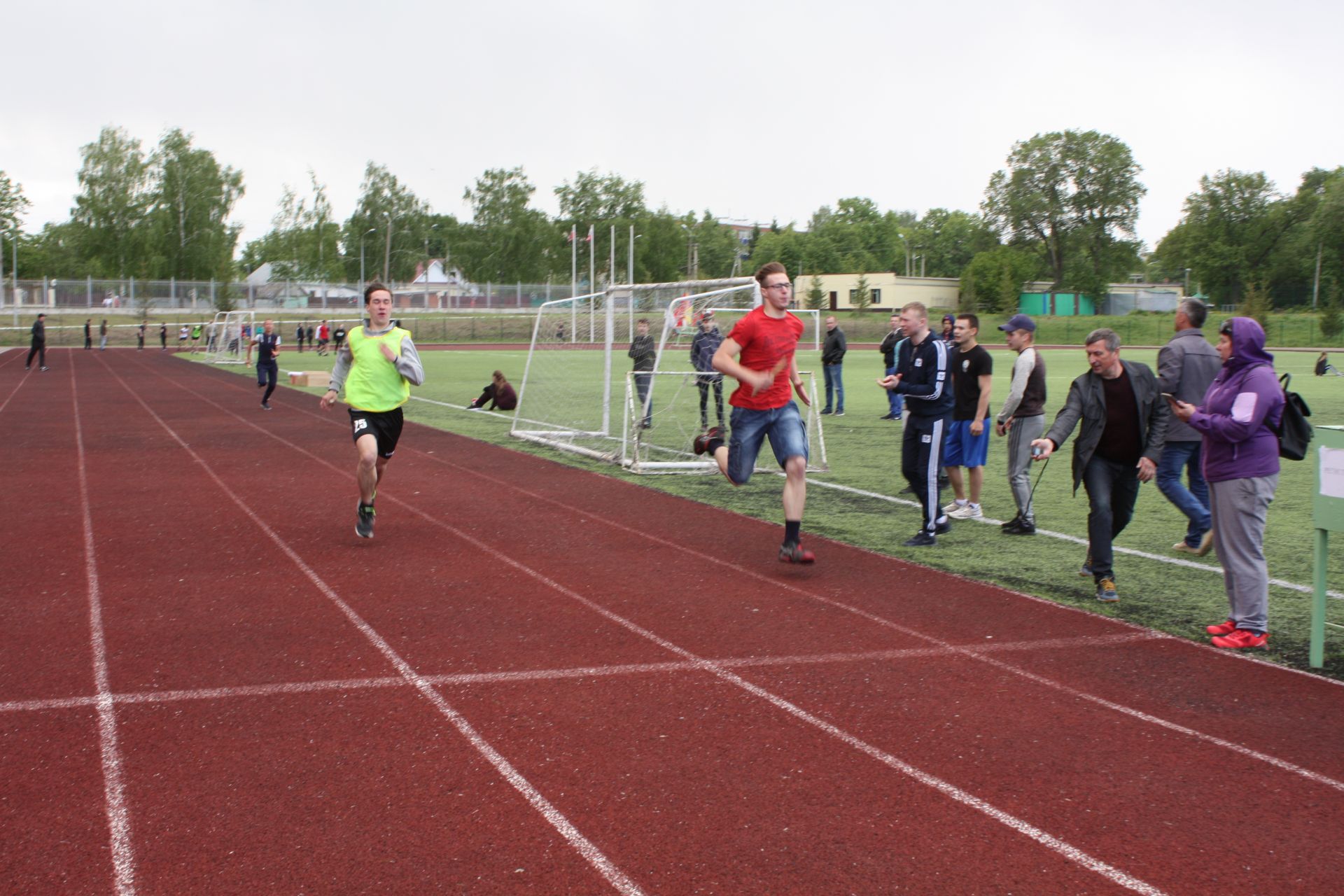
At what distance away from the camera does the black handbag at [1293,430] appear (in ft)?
20.1

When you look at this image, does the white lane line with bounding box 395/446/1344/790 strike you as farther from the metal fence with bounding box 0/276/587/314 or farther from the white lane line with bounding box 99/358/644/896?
the metal fence with bounding box 0/276/587/314

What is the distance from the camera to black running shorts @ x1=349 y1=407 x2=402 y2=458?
29.9 ft

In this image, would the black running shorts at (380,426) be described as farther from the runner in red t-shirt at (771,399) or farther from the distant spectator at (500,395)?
the distant spectator at (500,395)

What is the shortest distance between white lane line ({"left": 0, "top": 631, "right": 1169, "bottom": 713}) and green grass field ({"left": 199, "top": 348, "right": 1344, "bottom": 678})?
16.8 inches

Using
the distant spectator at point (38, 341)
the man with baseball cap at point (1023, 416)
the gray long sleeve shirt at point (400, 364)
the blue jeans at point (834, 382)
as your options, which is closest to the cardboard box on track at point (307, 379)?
the distant spectator at point (38, 341)

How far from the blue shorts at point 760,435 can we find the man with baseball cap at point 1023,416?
2404 mm

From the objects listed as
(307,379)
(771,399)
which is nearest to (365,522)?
(771,399)

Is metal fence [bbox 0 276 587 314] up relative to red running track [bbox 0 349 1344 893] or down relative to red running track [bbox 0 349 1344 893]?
up

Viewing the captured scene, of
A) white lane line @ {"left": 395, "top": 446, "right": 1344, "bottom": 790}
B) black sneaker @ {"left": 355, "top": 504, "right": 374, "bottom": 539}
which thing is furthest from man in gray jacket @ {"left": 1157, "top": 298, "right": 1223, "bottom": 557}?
black sneaker @ {"left": 355, "top": 504, "right": 374, "bottom": 539}

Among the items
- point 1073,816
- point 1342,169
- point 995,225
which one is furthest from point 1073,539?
point 1342,169

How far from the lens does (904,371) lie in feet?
30.5

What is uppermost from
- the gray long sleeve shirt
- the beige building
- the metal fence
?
the beige building

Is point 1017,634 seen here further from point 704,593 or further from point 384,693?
point 384,693

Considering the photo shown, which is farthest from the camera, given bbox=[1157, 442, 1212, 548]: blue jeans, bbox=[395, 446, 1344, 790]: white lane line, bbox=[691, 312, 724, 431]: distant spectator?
bbox=[691, 312, 724, 431]: distant spectator
